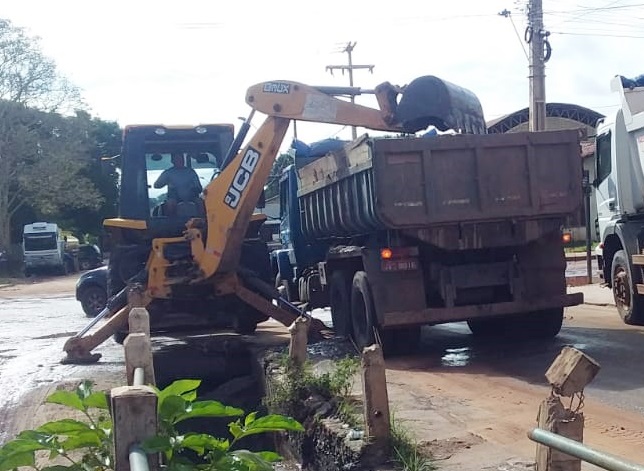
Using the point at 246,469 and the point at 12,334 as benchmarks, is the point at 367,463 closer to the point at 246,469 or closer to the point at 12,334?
the point at 246,469

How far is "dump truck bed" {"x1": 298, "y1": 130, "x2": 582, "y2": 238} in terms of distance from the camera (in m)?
9.12

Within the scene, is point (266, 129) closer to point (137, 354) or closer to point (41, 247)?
point (137, 354)

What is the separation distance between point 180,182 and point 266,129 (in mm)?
2170

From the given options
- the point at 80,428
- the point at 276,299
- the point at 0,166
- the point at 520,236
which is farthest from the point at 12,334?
the point at 0,166

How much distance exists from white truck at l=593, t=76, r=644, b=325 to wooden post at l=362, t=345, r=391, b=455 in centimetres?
612

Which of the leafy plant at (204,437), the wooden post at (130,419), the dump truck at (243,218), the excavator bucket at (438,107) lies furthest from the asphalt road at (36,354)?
the wooden post at (130,419)

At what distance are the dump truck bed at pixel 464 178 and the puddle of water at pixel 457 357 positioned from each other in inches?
62.9

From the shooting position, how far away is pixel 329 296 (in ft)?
39.4

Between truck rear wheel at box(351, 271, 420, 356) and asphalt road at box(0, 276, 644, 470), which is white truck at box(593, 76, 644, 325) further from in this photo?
truck rear wheel at box(351, 271, 420, 356)

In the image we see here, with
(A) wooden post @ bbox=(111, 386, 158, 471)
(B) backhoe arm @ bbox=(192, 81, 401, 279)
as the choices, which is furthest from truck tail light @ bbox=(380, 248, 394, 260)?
(A) wooden post @ bbox=(111, 386, 158, 471)

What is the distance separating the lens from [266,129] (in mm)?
10703

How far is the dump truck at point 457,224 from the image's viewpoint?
920 cm

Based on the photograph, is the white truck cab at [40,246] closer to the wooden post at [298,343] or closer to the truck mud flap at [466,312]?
the truck mud flap at [466,312]

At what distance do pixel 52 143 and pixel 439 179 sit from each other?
42986 mm
